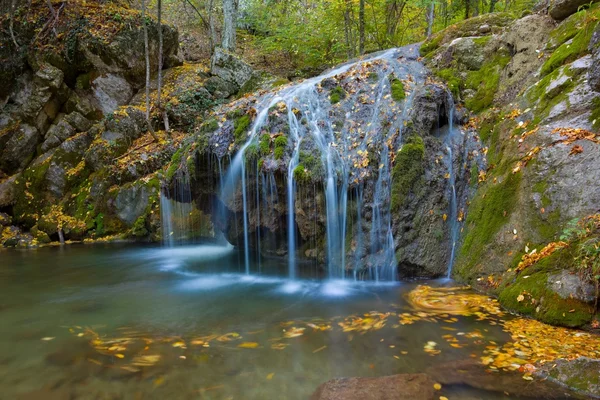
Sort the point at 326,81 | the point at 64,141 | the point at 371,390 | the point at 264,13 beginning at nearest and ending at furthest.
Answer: the point at 371,390, the point at 326,81, the point at 64,141, the point at 264,13

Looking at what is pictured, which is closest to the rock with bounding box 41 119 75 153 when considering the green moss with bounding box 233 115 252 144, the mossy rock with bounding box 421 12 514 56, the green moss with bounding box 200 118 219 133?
the green moss with bounding box 200 118 219 133

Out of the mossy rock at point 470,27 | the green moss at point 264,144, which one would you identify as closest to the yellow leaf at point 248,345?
the green moss at point 264,144

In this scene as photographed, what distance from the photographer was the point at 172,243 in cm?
1077

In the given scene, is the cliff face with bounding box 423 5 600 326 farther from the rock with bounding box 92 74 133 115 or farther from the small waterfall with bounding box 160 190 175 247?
the rock with bounding box 92 74 133 115

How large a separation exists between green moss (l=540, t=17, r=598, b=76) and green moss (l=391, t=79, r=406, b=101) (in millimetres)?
2436

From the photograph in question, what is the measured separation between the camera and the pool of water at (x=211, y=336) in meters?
3.20

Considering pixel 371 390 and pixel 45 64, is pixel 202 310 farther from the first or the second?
pixel 45 64

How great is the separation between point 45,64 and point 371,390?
16.2 meters

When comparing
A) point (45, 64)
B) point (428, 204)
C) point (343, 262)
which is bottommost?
point (343, 262)

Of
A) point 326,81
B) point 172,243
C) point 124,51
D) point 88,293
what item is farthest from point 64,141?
point 326,81

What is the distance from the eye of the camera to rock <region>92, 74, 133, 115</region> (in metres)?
13.9

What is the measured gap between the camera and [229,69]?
47.5 feet

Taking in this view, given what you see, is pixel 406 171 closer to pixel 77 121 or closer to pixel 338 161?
pixel 338 161

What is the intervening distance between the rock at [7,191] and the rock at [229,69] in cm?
818
